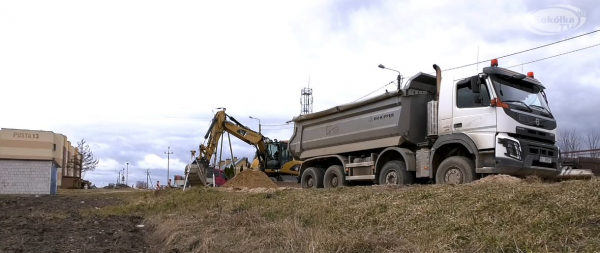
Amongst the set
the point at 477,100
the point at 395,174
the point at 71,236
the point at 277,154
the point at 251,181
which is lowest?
the point at 71,236

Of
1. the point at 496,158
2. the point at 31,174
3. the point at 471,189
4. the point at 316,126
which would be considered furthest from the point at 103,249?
the point at 31,174

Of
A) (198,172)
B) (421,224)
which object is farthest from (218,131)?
(421,224)

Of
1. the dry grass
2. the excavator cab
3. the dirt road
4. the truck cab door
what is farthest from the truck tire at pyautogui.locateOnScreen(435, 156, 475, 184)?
the excavator cab

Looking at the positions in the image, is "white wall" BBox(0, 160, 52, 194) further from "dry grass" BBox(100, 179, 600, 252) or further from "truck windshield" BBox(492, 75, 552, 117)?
"truck windshield" BBox(492, 75, 552, 117)

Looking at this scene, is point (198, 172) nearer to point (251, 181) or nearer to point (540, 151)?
point (251, 181)

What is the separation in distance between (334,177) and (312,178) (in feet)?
3.87

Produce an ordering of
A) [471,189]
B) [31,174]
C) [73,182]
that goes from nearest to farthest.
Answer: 1. [471,189]
2. [31,174]
3. [73,182]

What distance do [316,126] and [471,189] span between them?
8684 millimetres

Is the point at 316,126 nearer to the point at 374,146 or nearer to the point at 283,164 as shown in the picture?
the point at 374,146

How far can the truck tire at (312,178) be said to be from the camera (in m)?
14.6

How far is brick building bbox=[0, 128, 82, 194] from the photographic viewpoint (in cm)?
3038

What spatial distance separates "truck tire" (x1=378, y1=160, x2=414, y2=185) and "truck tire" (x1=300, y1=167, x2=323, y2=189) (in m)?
3.05

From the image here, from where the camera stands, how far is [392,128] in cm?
1154

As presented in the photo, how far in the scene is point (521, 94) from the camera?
987 cm
